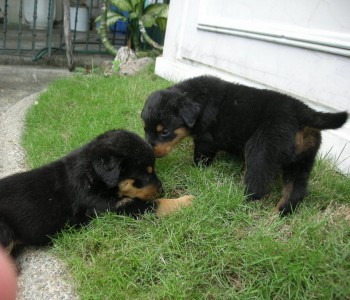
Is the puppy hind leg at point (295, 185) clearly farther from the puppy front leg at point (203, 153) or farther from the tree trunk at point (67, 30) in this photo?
the tree trunk at point (67, 30)

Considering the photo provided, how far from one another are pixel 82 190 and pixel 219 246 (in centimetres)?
93

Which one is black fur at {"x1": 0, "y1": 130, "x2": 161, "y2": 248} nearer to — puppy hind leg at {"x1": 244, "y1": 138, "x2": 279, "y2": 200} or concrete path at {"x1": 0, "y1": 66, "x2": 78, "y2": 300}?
concrete path at {"x1": 0, "y1": 66, "x2": 78, "y2": 300}

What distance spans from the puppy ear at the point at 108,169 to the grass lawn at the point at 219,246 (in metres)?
0.29

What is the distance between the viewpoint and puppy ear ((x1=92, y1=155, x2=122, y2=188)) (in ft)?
7.90

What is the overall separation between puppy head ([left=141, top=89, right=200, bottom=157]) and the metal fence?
5.16 meters

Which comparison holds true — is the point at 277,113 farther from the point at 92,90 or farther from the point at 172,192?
the point at 92,90

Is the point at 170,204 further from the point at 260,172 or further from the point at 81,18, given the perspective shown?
the point at 81,18

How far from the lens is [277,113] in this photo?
2.75 metres

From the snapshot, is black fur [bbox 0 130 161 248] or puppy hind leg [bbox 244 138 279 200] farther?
puppy hind leg [bbox 244 138 279 200]

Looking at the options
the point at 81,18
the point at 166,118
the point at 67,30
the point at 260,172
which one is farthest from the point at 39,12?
the point at 260,172

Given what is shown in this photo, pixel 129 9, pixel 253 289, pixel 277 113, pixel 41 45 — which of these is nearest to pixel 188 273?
pixel 253 289

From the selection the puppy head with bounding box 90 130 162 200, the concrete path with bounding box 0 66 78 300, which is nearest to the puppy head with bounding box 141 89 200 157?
the puppy head with bounding box 90 130 162 200

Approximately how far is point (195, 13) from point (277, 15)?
1.73 meters

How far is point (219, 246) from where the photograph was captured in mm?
2213
